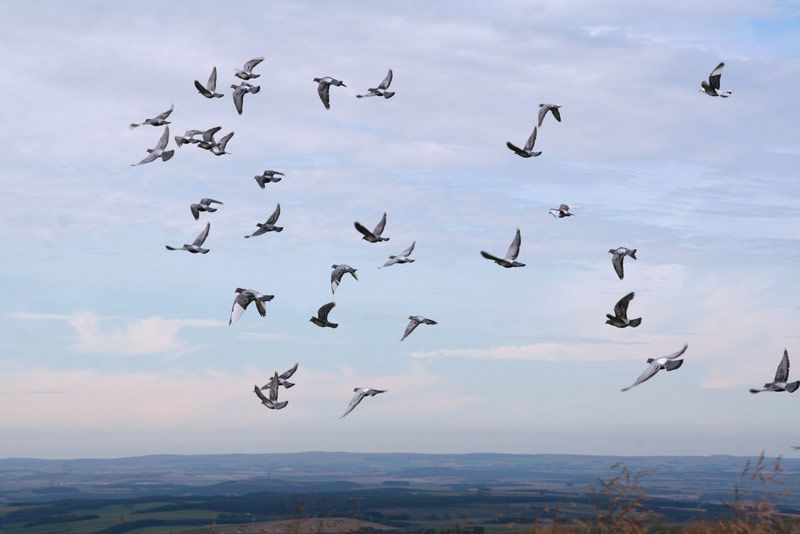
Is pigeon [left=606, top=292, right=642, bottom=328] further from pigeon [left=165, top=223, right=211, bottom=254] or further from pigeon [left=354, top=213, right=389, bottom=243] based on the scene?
pigeon [left=165, top=223, right=211, bottom=254]

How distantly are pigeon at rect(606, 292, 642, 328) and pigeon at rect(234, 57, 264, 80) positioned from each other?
812 inches

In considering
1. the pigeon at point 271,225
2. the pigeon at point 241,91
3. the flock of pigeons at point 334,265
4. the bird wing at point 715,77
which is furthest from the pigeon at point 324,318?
the bird wing at point 715,77

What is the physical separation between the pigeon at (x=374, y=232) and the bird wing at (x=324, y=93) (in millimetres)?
6908

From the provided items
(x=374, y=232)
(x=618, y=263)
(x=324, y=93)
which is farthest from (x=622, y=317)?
(x=324, y=93)

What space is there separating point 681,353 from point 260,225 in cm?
2178

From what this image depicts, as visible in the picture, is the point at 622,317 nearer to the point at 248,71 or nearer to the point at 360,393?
the point at 360,393

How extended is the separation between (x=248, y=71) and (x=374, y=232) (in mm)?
10384

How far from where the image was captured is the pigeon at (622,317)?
83.6 feet

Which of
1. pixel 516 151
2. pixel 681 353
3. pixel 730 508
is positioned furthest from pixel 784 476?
pixel 516 151

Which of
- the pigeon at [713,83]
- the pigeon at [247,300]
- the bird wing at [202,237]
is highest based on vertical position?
the pigeon at [713,83]

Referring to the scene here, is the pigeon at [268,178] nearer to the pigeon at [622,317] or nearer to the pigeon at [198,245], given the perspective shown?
the pigeon at [198,245]

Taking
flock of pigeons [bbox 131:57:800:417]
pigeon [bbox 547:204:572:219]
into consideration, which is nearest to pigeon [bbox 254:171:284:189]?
flock of pigeons [bbox 131:57:800:417]

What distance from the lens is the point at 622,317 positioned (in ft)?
86.5

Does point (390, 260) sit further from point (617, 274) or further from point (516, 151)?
point (617, 274)
